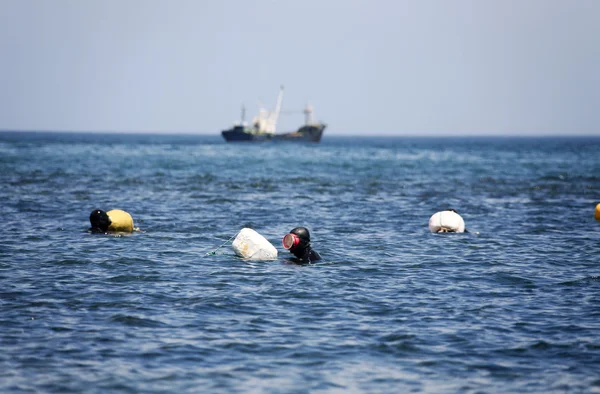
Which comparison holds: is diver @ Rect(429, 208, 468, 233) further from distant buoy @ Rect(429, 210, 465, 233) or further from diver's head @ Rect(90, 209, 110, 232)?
diver's head @ Rect(90, 209, 110, 232)

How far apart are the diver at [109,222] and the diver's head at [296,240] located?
672 centimetres

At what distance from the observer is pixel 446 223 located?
22406 millimetres

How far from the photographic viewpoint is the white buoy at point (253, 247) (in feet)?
56.2

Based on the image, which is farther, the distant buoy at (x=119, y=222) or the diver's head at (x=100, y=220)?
the distant buoy at (x=119, y=222)

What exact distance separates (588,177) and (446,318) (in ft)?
152

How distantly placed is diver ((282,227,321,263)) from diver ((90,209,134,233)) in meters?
6.63

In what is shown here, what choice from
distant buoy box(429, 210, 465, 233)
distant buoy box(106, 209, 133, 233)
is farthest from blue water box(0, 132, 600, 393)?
distant buoy box(106, 209, 133, 233)

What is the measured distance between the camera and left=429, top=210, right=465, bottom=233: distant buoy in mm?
22422

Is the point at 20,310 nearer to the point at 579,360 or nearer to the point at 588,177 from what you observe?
the point at 579,360

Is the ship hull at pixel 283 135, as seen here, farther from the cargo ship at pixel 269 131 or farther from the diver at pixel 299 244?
the diver at pixel 299 244

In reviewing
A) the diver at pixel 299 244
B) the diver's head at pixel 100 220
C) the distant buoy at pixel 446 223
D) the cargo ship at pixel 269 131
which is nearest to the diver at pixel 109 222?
the diver's head at pixel 100 220

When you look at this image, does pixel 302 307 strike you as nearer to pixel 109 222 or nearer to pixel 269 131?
pixel 109 222

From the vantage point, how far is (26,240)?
20.0 metres

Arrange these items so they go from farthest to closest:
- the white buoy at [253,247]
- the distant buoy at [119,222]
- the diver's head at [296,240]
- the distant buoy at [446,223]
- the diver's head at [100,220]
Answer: the distant buoy at [446,223] → the distant buoy at [119,222] → the diver's head at [100,220] → the white buoy at [253,247] → the diver's head at [296,240]
